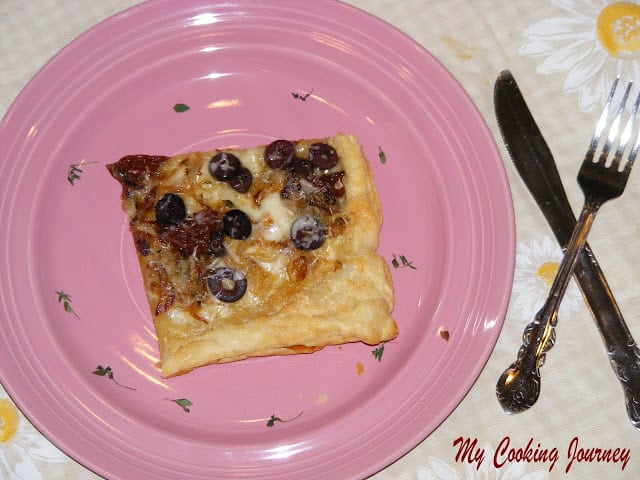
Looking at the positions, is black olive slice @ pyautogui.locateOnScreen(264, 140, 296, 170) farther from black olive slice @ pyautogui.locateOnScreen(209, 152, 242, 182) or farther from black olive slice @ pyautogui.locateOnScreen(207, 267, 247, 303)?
black olive slice @ pyautogui.locateOnScreen(207, 267, 247, 303)

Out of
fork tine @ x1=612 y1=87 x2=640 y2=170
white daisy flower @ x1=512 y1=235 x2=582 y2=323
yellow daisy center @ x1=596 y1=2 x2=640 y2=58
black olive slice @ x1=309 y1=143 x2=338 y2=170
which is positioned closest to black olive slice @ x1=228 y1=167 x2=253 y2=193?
black olive slice @ x1=309 y1=143 x2=338 y2=170

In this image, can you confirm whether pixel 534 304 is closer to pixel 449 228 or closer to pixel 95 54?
pixel 449 228

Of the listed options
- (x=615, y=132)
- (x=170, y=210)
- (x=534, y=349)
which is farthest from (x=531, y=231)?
(x=170, y=210)

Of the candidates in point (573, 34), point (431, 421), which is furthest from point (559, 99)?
point (431, 421)

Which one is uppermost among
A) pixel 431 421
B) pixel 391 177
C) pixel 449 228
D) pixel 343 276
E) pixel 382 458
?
pixel 391 177

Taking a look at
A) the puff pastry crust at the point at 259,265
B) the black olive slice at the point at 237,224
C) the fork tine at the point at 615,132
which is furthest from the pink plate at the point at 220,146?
the fork tine at the point at 615,132

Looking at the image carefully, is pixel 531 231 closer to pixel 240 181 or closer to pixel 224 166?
pixel 240 181
